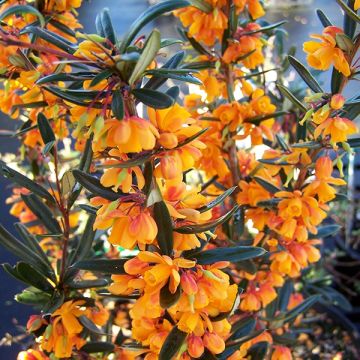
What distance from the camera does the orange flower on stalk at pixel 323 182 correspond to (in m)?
0.68

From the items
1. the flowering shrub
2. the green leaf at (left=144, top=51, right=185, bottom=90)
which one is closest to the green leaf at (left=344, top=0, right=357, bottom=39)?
the flowering shrub

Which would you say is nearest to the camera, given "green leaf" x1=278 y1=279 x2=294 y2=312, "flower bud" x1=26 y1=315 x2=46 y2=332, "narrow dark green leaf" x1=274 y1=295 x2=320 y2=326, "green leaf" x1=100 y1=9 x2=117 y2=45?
"green leaf" x1=100 y1=9 x2=117 y2=45

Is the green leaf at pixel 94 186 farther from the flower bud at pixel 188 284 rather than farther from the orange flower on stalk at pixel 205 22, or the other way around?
the orange flower on stalk at pixel 205 22

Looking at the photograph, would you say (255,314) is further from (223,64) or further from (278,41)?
(278,41)

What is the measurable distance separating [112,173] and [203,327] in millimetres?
222

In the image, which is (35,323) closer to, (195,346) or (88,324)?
(88,324)

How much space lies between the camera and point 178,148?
0.50 metres

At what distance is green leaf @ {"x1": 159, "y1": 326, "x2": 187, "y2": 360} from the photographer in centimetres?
56

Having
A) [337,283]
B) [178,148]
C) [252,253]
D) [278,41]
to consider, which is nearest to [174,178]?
[178,148]

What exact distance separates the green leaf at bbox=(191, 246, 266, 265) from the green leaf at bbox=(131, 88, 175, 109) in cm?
19

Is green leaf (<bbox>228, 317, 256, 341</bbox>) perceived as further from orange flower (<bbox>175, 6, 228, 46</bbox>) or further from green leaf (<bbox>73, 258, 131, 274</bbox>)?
orange flower (<bbox>175, 6, 228, 46</bbox>)

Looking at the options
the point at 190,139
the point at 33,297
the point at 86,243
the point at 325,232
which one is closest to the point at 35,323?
the point at 33,297

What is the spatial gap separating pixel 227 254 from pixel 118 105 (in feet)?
0.76

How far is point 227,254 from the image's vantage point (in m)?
0.58
